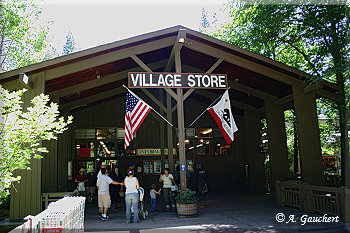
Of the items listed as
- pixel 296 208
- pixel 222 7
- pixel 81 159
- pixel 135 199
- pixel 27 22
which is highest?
pixel 27 22

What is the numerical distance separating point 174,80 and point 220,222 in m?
4.69

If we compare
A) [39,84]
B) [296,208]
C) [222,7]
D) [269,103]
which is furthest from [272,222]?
[222,7]

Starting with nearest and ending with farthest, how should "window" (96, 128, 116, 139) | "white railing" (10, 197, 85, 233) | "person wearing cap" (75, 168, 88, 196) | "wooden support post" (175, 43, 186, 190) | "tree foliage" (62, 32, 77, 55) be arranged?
"white railing" (10, 197, 85, 233), "wooden support post" (175, 43, 186, 190), "person wearing cap" (75, 168, 88, 196), "window" (96, 128, 116, 139), "tree foliage" (62, 32, 77, 55)

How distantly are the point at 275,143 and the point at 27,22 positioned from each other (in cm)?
1855

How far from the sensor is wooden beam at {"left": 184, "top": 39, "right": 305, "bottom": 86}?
10539 millimetres

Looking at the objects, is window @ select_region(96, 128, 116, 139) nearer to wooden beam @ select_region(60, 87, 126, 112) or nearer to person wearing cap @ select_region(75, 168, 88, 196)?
wooden beam @ select_region(60, 87, 126, 112)

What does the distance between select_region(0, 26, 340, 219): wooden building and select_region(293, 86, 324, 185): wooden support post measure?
0.04 meters

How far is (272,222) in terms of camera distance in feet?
26.6

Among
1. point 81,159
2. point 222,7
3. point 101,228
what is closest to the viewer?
point 101,228

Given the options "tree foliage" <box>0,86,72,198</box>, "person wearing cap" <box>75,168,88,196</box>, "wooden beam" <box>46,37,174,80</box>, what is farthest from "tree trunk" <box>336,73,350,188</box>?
"person wearing cap" <box>75,168,88,196</box>

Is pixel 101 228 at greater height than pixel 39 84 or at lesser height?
lesser

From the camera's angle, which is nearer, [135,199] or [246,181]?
[135,199]

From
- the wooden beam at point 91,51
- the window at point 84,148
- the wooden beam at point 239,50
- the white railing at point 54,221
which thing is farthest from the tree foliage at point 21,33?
the white railing at point 54,221

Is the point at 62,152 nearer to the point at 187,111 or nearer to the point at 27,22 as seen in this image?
the point at 187,111
